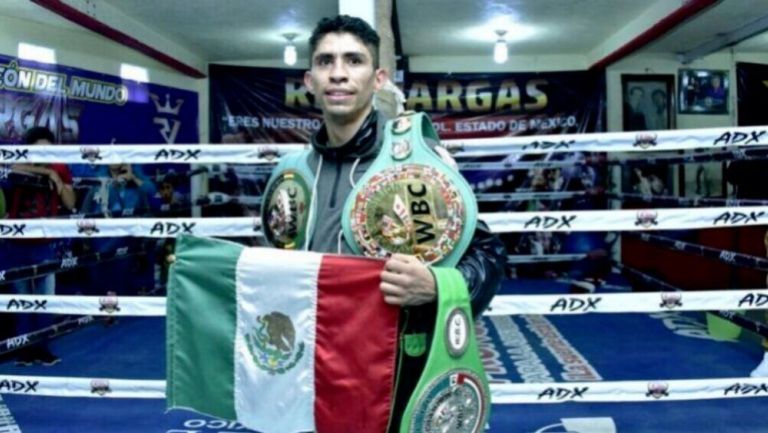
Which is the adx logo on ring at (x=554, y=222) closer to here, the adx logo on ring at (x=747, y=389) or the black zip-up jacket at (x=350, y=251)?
the adx logo on ring at (x=747, y=389)

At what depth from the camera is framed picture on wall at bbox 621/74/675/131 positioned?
9.03 meters

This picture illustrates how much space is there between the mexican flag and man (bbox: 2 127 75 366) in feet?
11.5

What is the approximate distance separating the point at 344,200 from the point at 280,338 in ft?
0.90

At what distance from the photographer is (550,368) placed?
416 centimetres

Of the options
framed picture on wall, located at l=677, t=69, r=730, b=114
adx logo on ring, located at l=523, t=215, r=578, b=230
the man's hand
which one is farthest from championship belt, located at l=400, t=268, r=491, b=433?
framed picture on wall, located at l=677, t=69, r=730, b=114

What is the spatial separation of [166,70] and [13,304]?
5742mm

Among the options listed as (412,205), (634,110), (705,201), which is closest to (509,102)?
(634,110)

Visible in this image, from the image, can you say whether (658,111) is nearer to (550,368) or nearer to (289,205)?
(550,368)

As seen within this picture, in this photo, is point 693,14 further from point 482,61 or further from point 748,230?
point 482,61

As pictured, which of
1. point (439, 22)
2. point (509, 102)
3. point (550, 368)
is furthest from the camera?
point (509, 102)

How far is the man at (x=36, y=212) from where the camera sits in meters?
4.47

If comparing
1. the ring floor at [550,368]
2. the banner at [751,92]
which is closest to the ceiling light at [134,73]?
the ring floor at [550,368]

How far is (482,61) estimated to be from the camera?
366 inches

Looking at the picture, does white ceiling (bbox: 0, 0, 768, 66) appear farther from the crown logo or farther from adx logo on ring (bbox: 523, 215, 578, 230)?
adx logo on ring (bbox: 523, 215, 578, 230)
